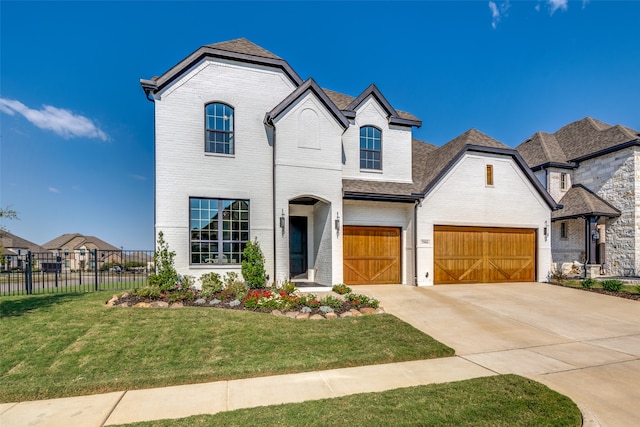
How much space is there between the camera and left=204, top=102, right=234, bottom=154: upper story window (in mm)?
11281

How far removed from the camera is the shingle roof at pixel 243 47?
1192 centimetres

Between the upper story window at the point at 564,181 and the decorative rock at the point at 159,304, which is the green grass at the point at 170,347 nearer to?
the decorative rock at the point at 159,304

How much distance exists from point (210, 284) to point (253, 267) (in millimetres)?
1454

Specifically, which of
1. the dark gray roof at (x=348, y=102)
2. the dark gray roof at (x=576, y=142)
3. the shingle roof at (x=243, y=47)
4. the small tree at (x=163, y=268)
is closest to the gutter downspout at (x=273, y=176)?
the shingle roof at (x=243, y=47)

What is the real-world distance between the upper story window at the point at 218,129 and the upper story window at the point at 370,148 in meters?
5.46

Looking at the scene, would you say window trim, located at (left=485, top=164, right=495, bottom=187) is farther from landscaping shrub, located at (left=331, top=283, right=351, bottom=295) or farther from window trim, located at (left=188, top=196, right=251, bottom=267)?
window trim, located at (left=188, top=196, right=251, bottom=267)

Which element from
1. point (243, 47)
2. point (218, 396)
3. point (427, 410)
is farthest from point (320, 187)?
point (427, 410)

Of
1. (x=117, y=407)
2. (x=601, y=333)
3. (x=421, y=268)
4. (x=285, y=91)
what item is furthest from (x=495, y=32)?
(x=117, y=407)

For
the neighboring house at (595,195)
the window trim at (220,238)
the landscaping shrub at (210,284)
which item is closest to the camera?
the landscaping shrub at (210,284)

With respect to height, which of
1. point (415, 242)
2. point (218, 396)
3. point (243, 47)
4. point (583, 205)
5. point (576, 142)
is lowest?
point (218, 396)

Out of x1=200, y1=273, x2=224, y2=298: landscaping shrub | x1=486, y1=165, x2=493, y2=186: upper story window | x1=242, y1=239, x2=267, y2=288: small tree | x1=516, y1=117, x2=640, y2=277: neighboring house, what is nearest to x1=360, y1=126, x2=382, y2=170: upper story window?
x1=486, y1=165, x2=493, y2=186: upper story window

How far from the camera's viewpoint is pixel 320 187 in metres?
11.8

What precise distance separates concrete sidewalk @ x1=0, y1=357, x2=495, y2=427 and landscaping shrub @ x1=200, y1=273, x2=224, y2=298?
4972 millimetres

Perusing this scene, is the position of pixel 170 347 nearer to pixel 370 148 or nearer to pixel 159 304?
pixel 159 304
